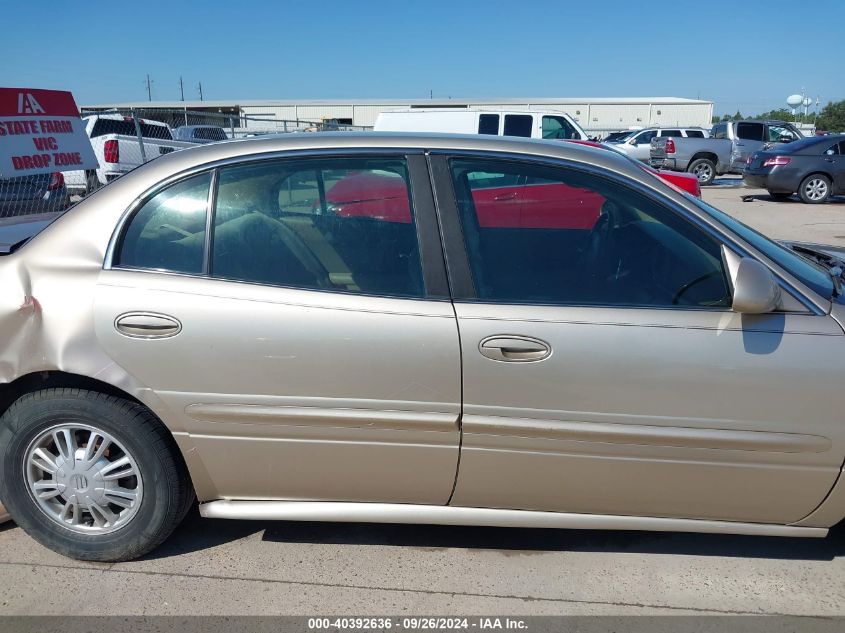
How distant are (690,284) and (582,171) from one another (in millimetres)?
588

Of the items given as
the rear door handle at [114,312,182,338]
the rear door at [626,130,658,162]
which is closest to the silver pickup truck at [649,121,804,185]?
the rear door at [626,130,658,162]

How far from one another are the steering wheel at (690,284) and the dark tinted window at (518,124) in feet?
42.0

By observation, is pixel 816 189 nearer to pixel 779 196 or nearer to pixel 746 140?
pixel 779 196

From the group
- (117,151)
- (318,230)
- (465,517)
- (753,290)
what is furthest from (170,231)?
(117,151)

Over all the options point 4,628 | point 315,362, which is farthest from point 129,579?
point 315,362

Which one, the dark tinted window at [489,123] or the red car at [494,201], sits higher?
the dark tinted window at [489,123]

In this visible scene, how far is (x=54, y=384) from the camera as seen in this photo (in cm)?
271

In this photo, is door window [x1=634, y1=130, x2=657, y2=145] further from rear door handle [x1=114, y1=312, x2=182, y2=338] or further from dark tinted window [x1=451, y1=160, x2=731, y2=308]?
rear door handle [x1=114, y1=312, x2=182, y2=338]

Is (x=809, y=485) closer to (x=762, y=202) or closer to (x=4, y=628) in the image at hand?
(x=4, y=628)

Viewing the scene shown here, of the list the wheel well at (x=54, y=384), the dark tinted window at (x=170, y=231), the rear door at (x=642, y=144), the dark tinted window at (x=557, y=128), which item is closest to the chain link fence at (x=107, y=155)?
the dark tinted window at (x=170, y=231)

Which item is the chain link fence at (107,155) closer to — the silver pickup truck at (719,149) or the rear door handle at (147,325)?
the rear door handle at (147,325)

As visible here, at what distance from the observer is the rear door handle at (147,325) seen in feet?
8.38

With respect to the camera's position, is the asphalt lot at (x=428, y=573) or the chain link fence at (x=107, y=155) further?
the chain link fence at (x=107, y=155)

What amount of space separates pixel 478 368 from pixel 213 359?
97cm
